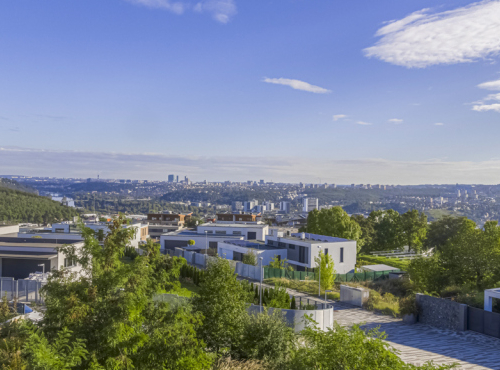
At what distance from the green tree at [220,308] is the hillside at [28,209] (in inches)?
4236

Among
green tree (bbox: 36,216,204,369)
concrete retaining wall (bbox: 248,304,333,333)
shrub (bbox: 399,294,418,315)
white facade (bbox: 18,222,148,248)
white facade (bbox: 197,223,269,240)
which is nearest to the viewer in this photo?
green tree (bbox: 36,216,204,369)

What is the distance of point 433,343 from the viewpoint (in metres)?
22.9

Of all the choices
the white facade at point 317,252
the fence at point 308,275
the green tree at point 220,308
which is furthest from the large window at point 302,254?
the green tree at point 220,308

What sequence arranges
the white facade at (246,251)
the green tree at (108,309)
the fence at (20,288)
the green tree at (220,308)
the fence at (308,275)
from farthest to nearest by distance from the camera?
the white facade at (246,251) → the fence at (308,275) → the fence at (20,288) → the green tree at (220,308) → the green tree at (108,309)

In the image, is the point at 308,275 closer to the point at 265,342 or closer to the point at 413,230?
the point at 265,342

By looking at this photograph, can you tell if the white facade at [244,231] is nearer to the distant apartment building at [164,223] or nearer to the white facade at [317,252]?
the white facade at [317,252]

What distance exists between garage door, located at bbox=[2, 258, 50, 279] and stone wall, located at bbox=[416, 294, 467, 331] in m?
30.0

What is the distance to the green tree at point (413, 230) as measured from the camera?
2527 inches

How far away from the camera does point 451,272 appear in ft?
107

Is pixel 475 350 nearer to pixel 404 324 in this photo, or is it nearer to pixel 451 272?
pixel 404 324

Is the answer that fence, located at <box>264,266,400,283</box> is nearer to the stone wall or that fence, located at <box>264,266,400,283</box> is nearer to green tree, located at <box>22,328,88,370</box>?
the stone wall

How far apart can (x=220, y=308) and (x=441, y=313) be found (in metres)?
16.5

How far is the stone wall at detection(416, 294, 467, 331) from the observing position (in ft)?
82.8

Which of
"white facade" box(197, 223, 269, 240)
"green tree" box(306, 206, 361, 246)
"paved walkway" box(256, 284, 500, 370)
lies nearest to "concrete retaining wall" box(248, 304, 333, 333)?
"paved walkway" box(256, 284, 500, 370)
